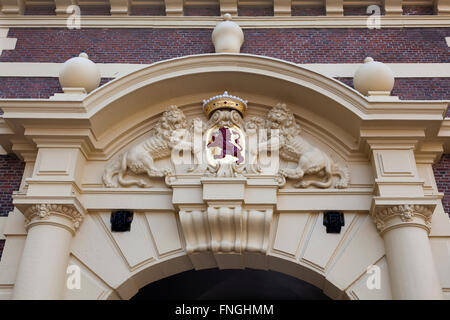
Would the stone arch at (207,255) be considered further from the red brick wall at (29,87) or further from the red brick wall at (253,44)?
the red brick wall at (253,44)

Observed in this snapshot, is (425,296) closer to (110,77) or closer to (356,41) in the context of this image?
(356,41)

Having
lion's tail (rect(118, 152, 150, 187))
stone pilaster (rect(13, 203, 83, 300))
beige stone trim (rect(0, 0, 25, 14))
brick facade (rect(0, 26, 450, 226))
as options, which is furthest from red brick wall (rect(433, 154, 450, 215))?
beige stone trim (rect(0, 0, 25, 14))

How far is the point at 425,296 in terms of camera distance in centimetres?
538

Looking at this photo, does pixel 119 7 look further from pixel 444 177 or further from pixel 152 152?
pixel 444 177

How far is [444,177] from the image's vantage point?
671 cm

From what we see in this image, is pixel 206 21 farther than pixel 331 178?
Yes

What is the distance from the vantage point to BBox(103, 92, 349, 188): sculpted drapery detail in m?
6.46

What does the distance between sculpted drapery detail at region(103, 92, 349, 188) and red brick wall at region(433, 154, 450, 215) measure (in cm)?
130

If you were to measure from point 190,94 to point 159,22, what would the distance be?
1.95m

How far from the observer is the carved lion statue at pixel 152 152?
6523mm

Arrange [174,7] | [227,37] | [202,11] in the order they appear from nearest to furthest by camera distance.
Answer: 1. [227,37]
2. [174,7]
3. [202,11]

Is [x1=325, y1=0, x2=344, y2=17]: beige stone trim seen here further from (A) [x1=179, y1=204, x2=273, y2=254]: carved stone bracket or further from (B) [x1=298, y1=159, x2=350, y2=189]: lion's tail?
(A) [x1=179, y1=204, x2=273, y2=254]: carved stone bracket

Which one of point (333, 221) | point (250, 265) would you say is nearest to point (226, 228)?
point (250, 265)

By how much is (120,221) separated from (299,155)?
2.42m
